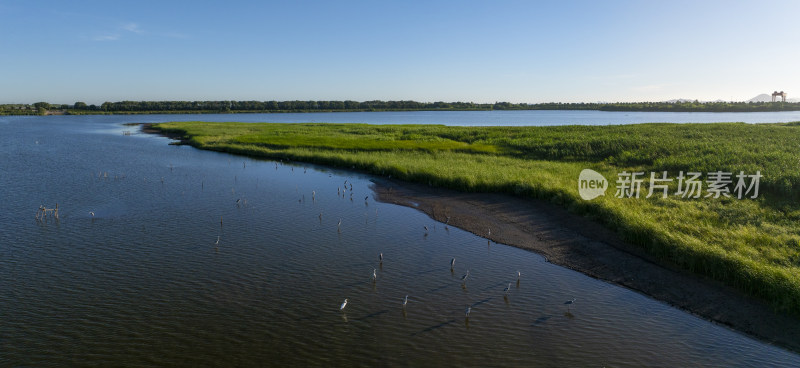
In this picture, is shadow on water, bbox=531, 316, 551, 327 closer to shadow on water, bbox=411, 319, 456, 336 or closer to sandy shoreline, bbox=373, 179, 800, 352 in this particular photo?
shadow on water, bbox=411, 319, 456, 336

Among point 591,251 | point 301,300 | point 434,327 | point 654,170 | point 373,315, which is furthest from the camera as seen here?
point 654,170

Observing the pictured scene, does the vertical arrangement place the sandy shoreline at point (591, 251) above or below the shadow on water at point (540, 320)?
above

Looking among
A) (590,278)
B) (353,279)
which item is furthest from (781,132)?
(353,279)

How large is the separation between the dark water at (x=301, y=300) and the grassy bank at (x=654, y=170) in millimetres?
3874

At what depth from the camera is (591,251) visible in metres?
22.2

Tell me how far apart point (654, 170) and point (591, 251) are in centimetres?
2139

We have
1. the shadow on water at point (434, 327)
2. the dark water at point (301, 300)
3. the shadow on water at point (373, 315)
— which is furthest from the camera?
the shadow on water at point (373, 315)

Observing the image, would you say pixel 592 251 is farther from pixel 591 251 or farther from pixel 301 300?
pixel 301 300

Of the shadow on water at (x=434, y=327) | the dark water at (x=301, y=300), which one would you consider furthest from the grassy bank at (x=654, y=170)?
the shadow on water at (x=434, y=327)

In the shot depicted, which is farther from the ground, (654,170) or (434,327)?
(654,170)

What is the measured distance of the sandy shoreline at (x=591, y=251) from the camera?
50.9ft

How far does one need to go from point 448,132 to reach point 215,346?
69.1 m

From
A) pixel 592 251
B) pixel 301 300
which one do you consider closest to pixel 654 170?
pixel 592 251

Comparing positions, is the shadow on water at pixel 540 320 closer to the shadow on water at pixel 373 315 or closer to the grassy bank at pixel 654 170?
the shadow on water at pixel 373 315
